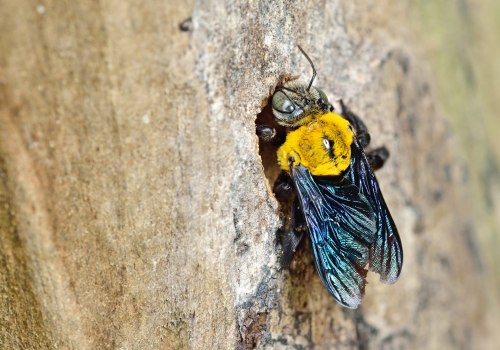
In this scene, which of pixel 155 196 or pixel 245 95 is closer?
pixel 155 196

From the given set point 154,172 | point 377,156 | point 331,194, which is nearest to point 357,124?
point 377,156

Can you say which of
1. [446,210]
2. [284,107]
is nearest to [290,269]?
[284,107]

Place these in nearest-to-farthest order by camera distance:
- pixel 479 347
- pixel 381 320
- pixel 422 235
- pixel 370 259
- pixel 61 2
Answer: pixel 61 2
pixel 370 259
pixel 381 320
pixel 422 235
pixel 479 347

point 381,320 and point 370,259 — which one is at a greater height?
point 370,259

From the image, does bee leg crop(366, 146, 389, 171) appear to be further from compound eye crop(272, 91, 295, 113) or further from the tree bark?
compound eye crop(272, 91, 295, 113)

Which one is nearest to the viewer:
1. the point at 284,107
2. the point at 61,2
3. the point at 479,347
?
the point at 61,2

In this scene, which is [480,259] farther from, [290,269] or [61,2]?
[61,2]

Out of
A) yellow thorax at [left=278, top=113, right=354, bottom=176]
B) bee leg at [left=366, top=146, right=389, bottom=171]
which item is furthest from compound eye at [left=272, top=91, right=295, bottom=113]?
bee leg at [left=366, top=146, right=389, bottom=171]

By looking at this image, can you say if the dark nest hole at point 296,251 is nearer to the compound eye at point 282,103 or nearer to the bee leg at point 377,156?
the compound eye at point 282,103
